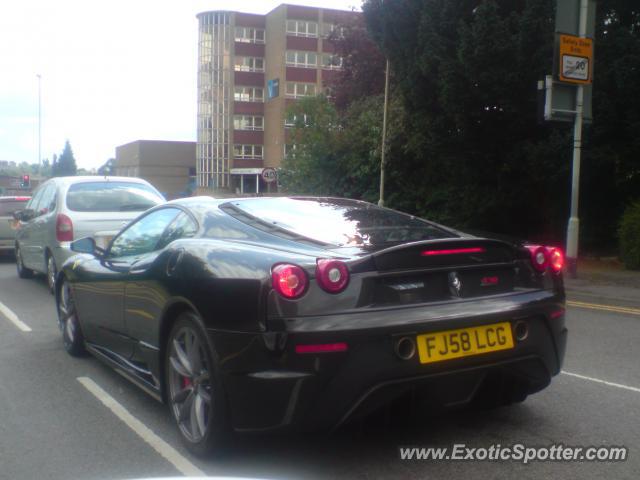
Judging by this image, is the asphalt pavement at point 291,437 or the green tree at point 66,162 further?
the green tree at point 66,162

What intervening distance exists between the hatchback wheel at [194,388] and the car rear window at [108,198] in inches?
261

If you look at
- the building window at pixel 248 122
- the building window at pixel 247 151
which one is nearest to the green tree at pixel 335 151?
the building window at pixel 248 122

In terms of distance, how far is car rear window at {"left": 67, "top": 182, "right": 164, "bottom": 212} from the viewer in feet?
34.9

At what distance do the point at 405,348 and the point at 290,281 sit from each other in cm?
65

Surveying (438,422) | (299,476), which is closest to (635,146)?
(438,422)

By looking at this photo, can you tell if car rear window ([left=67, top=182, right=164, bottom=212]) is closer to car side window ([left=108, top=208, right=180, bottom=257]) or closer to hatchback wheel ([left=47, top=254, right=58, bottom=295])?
hatchback wheel ([left=47, top=254, right=58, bottom=295])

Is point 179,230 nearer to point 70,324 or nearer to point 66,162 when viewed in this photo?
point 70,324

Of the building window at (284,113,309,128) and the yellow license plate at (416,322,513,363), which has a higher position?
the building window at (284,113,309,128)

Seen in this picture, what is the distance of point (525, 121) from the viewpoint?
1672cm

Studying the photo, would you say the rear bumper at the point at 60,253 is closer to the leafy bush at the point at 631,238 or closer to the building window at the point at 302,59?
the leafy bush at the point at 631,238

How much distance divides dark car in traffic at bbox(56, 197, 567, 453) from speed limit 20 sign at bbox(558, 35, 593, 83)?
9.49m

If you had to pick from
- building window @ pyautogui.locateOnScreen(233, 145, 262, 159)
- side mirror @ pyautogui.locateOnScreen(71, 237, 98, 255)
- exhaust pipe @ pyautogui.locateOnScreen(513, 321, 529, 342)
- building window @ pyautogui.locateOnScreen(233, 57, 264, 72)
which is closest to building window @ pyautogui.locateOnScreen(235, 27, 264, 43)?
building window @ pyautogui.locateOnScreen(233, 57, 264, 72)

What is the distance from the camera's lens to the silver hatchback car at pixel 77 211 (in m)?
10.3

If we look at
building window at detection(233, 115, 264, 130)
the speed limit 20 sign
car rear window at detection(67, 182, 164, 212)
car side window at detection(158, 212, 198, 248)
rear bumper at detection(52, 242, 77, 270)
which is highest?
building window at detection(233, 115, 264, 130)
